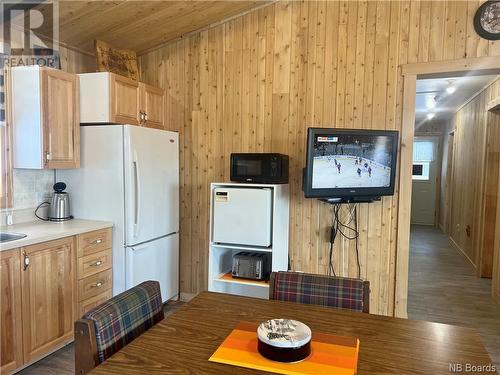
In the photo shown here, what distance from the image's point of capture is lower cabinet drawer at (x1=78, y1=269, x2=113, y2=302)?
2826mm

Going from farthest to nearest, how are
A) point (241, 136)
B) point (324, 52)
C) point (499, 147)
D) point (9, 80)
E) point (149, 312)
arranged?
point (499, 147), point (241, 136), point (324, 52), point (9, 80), point (149, 312)

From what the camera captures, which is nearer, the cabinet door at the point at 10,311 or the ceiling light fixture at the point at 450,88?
the cabinet door at the point at 10,311

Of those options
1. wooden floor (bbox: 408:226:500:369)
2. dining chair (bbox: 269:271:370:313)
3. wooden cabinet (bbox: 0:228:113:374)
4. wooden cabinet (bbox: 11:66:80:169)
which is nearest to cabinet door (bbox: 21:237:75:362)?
wooden cabinet (bbox: 0:228:113:374)

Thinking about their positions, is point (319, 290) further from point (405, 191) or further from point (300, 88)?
point (300, 88)

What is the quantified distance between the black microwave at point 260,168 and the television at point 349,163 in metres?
0.23

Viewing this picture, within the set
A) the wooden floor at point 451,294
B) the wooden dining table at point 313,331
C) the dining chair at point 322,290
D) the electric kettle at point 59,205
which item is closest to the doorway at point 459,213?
the wooden floor at point 451,294

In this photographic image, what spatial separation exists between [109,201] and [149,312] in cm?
174

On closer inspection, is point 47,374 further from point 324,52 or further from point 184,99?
point 324,52

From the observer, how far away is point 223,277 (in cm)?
313

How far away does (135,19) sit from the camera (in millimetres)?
3174

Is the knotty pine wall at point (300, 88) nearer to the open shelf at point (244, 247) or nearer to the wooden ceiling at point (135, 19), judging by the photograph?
the wooden ceiling at point (135, 19)

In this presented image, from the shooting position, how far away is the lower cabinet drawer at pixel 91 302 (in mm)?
2824

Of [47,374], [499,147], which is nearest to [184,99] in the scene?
[47,374]

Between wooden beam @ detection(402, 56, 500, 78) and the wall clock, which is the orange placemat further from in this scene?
the wall clock
